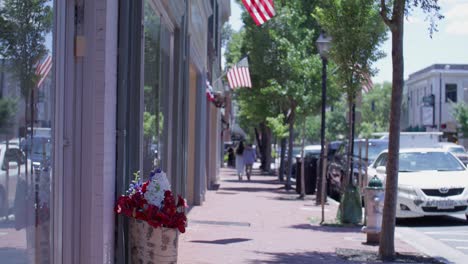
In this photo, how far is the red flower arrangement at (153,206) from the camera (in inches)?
231

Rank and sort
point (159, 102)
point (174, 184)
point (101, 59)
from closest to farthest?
point (101, 59)
point (159, 102)
point (174, 184)

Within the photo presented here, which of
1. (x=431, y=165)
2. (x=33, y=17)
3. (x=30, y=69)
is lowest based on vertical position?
(x=431, y=165)

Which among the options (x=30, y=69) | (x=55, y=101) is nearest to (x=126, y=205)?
(x=55, y=101)

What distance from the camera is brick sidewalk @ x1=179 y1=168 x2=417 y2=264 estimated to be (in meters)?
9.41

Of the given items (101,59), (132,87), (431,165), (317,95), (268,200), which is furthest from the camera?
(317,95)

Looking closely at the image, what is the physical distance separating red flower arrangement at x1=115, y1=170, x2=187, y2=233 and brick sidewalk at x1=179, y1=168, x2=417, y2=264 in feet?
9.04

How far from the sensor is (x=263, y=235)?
38.5 feet

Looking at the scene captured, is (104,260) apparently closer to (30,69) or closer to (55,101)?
(55,101)

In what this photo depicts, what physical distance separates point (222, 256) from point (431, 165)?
7741mm

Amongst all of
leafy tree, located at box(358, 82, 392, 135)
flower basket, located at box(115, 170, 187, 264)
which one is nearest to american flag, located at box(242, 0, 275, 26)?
flower basket, located at box(115, 170, 187, 264)

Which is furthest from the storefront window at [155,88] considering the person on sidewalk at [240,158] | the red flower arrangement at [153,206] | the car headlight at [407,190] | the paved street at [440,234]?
the person on sidewalk at [240,158]

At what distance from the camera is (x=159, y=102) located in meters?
9.98

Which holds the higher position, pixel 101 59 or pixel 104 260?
pixel 101 59

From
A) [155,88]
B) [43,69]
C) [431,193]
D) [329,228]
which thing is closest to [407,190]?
[431,193]
